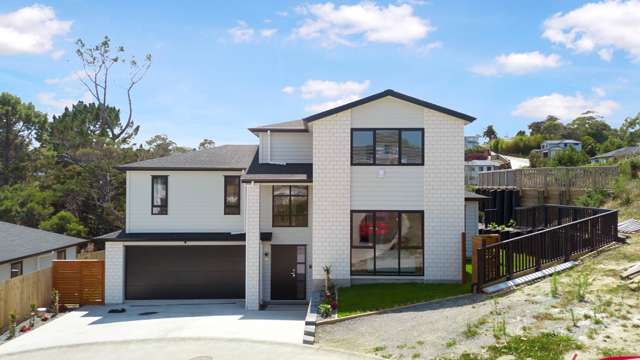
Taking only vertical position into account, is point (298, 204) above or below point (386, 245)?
above

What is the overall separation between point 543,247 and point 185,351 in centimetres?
991

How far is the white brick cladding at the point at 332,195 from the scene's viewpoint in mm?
15703

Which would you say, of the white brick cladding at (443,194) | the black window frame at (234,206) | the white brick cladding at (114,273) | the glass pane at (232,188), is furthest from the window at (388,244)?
the white brick cladding at (114,273)

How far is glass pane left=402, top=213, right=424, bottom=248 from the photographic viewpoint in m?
15.8

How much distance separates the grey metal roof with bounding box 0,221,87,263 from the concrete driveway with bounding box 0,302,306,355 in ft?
9.58

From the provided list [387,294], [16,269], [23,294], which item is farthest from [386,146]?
[16,269]

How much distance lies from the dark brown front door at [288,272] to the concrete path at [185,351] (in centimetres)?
566

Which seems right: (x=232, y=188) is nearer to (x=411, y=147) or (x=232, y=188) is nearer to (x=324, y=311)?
(x=411, y=147)

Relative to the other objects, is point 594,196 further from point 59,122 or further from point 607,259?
point 59,122

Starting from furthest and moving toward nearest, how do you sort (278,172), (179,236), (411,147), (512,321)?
(179,236)
(278,172)
(411,147)
(512,321)

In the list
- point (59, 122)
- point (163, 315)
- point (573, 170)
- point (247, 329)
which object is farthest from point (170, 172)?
point (59, 122)

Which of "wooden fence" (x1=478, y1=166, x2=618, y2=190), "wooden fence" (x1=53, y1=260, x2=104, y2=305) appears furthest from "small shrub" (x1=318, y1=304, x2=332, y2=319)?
"wooden fence" (x1=478, y1=166, x2=618, y2=190)

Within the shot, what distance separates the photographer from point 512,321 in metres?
10.5

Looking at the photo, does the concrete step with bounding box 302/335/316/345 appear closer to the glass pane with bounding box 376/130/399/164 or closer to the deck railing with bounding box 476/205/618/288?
the deck railing with bounding box 476/205/618/288
